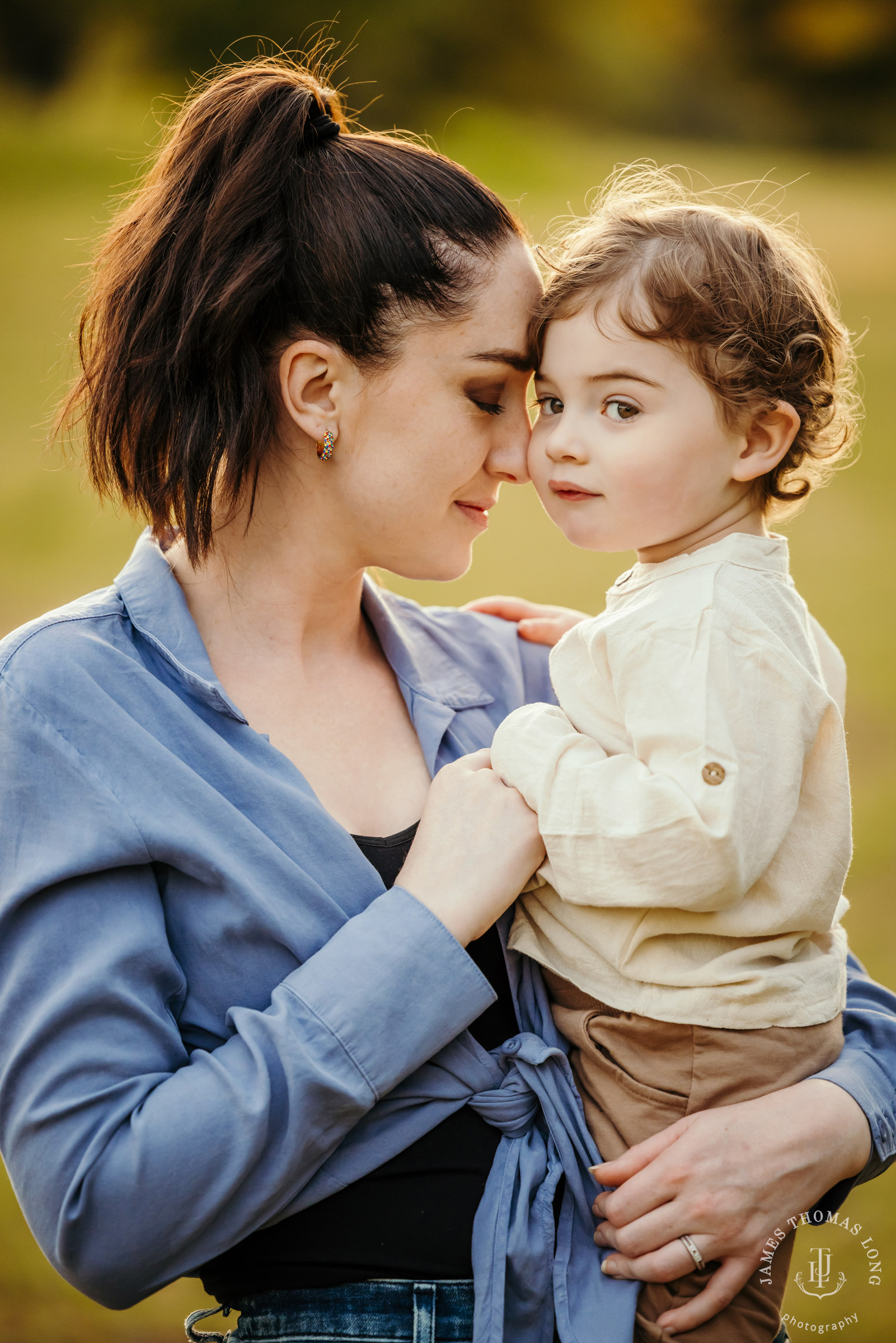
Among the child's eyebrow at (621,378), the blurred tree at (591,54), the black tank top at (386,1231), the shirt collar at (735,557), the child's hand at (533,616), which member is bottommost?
the black tank top at (386,1231)

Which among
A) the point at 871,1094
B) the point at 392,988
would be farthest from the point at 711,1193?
the point at 392,988

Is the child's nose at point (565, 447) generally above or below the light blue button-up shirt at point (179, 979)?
above

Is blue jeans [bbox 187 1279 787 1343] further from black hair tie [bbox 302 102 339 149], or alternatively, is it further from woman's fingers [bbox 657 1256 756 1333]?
black hair tie [bbox 302 102 339 149]

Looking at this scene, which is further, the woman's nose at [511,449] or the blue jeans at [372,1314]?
the woman's nose at [511,449]

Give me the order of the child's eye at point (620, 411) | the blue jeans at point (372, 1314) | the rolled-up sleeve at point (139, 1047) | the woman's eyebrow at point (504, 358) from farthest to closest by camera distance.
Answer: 1. the woman's eyebrow at point (504, 358)
2. the child's eye at point (620, 411)
3. the blue jeans at point (372, 1314)
4. the rolled-up sleeve at point (139, 1047)

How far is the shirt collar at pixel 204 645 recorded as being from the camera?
1.08m

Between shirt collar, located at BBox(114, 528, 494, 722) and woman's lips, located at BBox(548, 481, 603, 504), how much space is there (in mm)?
314

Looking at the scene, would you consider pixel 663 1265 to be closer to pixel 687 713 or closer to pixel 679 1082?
pixel 679 1082

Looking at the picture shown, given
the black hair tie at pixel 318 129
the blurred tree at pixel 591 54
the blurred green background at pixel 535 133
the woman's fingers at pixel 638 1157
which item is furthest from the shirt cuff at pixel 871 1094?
the blurred tree at pixel 591 54

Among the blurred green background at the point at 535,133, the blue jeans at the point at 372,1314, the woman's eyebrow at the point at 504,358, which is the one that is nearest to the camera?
the blue jeans at the point at 372,1314

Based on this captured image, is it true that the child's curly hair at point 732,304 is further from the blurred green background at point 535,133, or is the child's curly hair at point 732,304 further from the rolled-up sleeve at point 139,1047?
the blurred green background at point 535,133

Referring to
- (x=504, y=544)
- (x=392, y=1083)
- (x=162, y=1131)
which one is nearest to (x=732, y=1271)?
(x=392, y=1083)

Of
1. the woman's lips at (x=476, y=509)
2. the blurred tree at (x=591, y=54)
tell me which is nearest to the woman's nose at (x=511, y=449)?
the woman's lips at (x=476, y=509)

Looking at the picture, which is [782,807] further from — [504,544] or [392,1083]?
[504,544]
